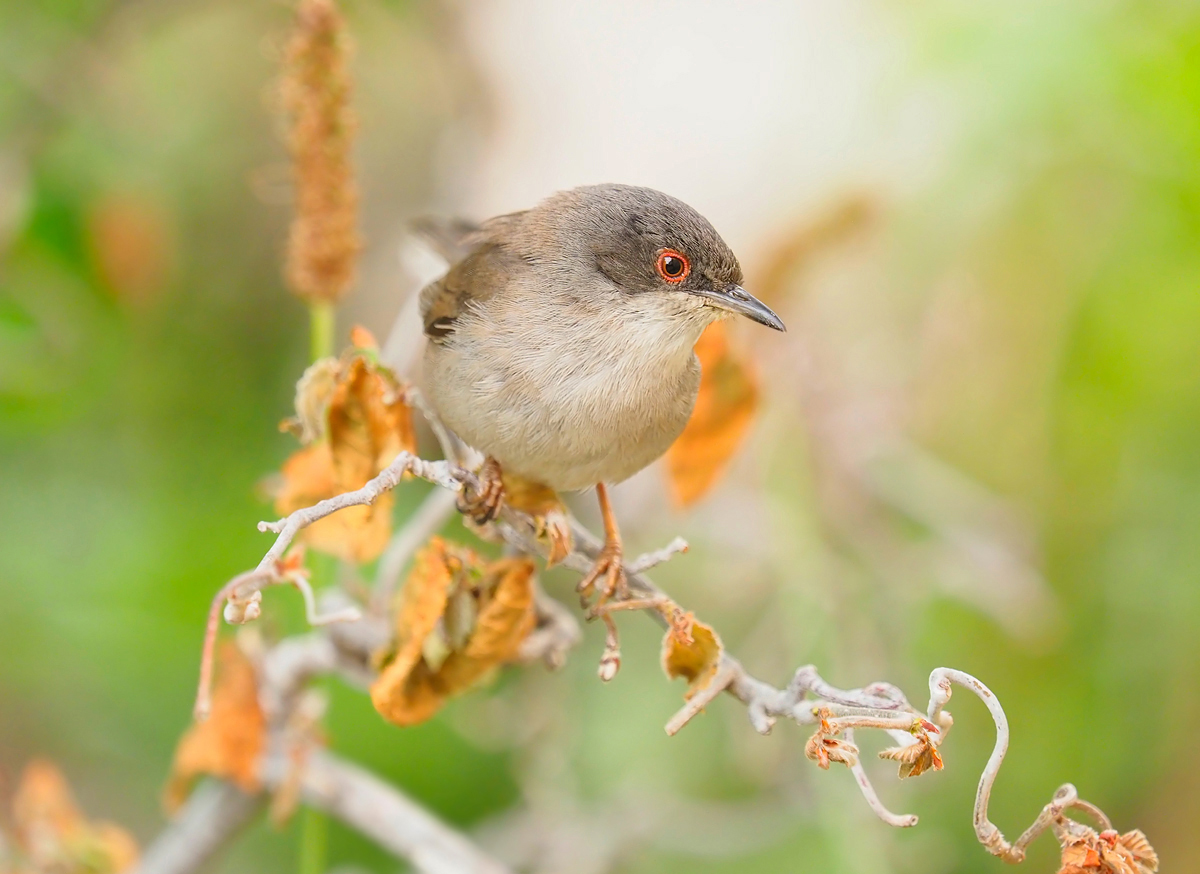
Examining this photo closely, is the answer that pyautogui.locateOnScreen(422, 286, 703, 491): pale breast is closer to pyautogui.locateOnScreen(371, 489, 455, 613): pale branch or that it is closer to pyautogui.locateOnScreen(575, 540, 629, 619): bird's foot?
pyautogui.locateOnScreen(371, 489, 455, 613): pale branch

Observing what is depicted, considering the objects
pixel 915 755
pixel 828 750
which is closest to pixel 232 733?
pixel 828 750

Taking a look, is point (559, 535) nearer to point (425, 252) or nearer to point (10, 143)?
point (425, 252)

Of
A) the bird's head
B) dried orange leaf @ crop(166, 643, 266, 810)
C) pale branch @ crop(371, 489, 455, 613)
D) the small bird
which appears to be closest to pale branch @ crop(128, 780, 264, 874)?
dried orange leaf @ crop(166, 643, 266, 810)

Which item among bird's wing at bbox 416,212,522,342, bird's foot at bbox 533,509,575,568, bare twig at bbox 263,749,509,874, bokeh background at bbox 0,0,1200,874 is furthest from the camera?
bokeh background at bbox 0,0,1200,874

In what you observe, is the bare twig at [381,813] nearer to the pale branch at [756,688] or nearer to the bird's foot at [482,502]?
the pale branch at [756,688]

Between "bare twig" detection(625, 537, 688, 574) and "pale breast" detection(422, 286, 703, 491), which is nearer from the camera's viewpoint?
"bare twig" detection(625, 537, 688, 574)

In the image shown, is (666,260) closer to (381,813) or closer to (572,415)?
(572,415)
